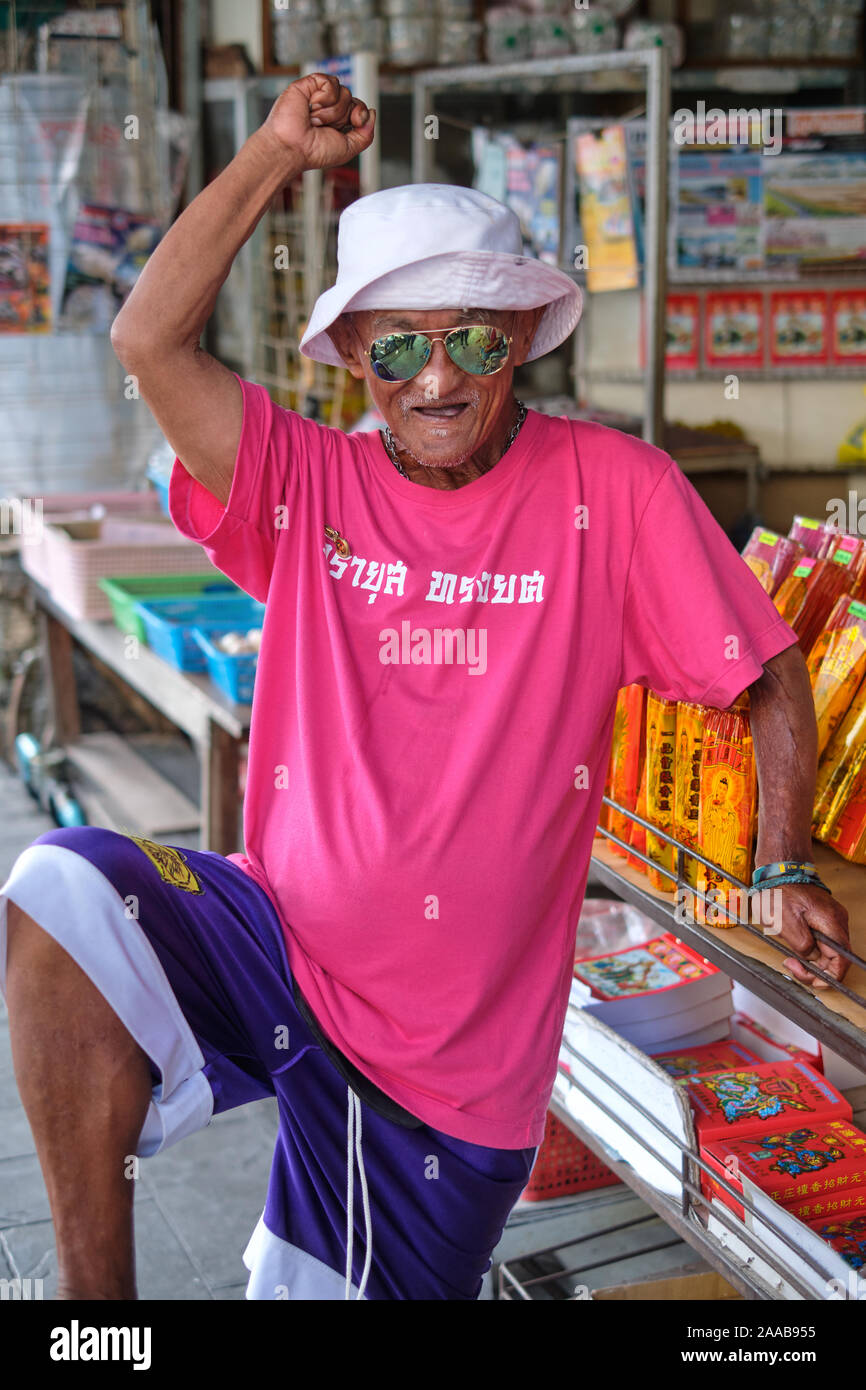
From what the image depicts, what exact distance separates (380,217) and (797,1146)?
125 cm

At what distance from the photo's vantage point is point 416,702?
1.68 metres

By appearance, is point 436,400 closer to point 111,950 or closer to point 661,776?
point 661,776

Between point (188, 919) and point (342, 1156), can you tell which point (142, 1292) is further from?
point (188, 919)

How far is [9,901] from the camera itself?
146cm

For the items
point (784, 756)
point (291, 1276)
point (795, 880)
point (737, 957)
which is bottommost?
point (291, 1276)

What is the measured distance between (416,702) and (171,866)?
13.0 inches

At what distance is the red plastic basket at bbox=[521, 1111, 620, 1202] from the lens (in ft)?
8.31

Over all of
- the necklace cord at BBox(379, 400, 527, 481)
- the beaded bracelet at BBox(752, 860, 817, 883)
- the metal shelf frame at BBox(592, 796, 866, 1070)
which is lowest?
the metal shelf frame at BBox(592, 796, 866, 1070)

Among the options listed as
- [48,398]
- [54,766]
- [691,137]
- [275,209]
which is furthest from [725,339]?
[54,766]

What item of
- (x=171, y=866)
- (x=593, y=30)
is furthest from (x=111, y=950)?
(x=593, y=30)

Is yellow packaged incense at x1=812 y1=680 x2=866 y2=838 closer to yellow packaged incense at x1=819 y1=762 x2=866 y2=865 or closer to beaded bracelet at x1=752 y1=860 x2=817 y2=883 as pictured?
yellow packaged incense at x1=819 y1=762 x2=866 y2=865

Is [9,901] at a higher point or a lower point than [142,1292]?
higher

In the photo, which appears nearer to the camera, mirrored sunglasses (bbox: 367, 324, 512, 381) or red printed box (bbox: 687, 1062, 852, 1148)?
mirrored sunglasses (bbox: 367, 324, 512, 381)

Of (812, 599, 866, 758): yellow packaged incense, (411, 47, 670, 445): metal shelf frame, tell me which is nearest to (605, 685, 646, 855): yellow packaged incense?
(812, 599, 866, 758): yellow packaged incense
